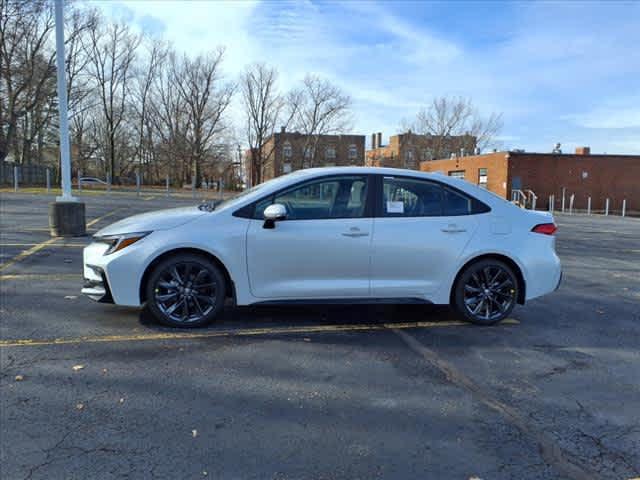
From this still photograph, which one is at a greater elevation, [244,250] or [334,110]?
[334,110]

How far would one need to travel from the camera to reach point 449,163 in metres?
47.9

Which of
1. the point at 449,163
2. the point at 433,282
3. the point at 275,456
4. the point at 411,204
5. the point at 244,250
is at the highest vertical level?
the point at 449,163

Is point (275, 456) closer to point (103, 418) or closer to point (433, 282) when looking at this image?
point (103, 418)

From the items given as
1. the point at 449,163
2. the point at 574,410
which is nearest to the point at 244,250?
the point at 574,410

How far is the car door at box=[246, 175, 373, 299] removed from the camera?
4.66m

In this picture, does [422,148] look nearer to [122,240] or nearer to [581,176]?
[581,176]

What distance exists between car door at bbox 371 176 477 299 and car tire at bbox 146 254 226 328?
1.61 meters

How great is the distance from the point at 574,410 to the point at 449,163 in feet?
154

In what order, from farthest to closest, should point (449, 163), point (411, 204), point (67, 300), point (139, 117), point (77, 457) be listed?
point (139, 117)
point (449, 163)
point (67, 300)
point (411, 204)
point (77, 457)

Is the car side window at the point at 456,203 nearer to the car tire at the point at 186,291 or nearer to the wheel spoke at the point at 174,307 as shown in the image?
the car tire at the point at 186,291

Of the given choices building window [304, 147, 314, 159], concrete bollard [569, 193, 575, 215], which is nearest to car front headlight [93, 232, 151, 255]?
concrete bollard [569, 193, 575, 215]

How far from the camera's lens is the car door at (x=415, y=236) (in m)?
4.85

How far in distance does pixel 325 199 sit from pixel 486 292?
202cm

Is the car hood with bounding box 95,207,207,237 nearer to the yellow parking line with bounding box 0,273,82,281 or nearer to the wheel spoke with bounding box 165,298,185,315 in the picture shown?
the wheel spoke with bounding box 165,298,185,315
